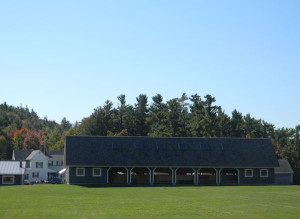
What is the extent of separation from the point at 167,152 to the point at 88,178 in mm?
10764

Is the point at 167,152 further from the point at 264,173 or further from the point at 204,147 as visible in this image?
the point at 264,173

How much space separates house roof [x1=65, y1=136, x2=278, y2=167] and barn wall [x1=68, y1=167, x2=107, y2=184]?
0.96m

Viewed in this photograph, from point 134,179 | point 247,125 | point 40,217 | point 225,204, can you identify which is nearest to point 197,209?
point 225,204

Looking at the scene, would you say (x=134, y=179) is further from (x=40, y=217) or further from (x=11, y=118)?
(x=11, y=118)

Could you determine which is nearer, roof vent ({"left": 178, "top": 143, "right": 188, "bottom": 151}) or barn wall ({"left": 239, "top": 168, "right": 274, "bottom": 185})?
barn wall ({"left": 239, "top": 168, "right": 274, "bottom": 185})

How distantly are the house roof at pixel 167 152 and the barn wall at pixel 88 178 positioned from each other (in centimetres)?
96

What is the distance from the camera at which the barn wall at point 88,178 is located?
183 feet

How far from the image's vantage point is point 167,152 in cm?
5972

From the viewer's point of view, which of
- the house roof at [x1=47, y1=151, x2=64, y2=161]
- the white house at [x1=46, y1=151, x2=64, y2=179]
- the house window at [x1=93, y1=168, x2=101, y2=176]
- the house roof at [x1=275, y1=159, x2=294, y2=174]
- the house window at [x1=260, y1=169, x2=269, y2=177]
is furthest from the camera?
the house roof at [x1=47, y1=151, x2=64, y2=161]

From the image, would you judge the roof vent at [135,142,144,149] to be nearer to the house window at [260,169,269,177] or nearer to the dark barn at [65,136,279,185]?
the dark barn at [65,136,279,185]

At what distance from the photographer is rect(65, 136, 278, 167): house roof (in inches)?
2259

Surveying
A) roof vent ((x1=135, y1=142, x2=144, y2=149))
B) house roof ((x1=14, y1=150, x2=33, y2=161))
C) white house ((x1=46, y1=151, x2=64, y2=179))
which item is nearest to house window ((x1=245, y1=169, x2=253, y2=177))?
roof vent ((x1=135, y1=142, x2=144, y2=149))

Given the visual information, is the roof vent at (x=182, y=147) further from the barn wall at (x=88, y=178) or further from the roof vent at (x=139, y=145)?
the barn wall at (x=88, y=178)

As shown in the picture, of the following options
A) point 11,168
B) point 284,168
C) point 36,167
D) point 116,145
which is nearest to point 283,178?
point 284,168
